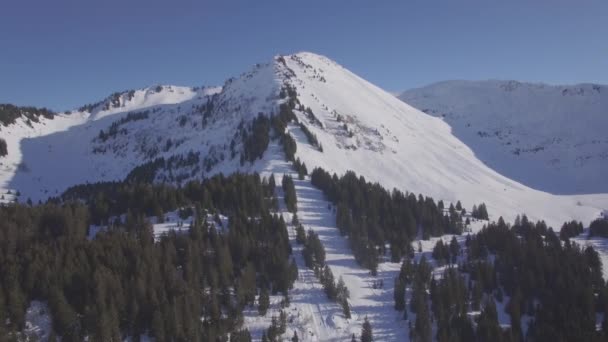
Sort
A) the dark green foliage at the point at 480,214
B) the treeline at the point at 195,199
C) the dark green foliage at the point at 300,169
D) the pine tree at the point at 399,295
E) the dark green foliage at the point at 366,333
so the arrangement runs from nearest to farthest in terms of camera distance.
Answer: the dark green foliage at the point at 366,333
the pine tree at the point at 399,295
the treeline at the point at 195,199
the dark green foliage at the point at 300,169
the dark green foliage at the point at 480,214

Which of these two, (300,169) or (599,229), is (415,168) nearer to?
(300,169)

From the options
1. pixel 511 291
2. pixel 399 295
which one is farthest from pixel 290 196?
pixel 511 291

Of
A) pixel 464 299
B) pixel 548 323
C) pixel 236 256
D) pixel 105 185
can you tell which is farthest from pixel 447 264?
pixel 105 185

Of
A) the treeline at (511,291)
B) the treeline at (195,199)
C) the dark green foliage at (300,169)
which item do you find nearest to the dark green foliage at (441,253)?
the treeline at (511,291)

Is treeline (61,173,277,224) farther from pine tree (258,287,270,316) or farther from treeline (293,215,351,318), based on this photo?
pine tree (258,287,270,316)

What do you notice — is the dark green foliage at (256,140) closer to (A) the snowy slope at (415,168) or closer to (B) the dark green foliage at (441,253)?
(A) the snowy slope at (415,168)

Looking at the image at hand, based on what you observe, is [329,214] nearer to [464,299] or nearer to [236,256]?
[236,256]
